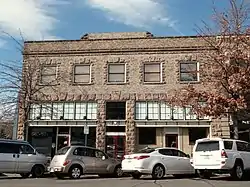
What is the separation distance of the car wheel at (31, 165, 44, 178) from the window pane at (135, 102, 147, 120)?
10.1 meters

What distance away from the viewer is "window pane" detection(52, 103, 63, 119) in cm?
2945

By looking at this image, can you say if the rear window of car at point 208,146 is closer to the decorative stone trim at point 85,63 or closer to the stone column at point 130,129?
the stone column at point 130,129

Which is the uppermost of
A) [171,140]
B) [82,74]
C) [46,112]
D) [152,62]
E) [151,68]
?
[152,62]

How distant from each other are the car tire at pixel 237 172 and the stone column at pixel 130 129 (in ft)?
38.0

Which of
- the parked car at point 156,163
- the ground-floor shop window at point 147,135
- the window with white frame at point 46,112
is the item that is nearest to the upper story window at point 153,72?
the ground-floor shop window at point 147,135

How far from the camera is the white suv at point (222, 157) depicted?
16734 mm

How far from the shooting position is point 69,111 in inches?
1160

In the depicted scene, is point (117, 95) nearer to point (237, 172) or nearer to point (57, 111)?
point (57, 111)

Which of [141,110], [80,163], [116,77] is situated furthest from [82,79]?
[80,163]

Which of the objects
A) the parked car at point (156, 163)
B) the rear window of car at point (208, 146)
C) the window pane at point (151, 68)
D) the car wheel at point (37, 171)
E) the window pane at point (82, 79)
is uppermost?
the window pane at point (151, 68)

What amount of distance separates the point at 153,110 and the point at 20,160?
11.9 metres

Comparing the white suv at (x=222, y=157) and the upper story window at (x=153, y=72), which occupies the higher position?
the upper story window at (x=153, y=72)

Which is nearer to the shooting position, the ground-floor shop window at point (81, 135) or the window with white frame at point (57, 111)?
the ground-floor shop window at point (81, 135)

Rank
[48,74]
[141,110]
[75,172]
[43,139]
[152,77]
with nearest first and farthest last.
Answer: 1. [75,172]
2. [141,110]
3. [152,77]
4. [43,139]
5. [48,74]
